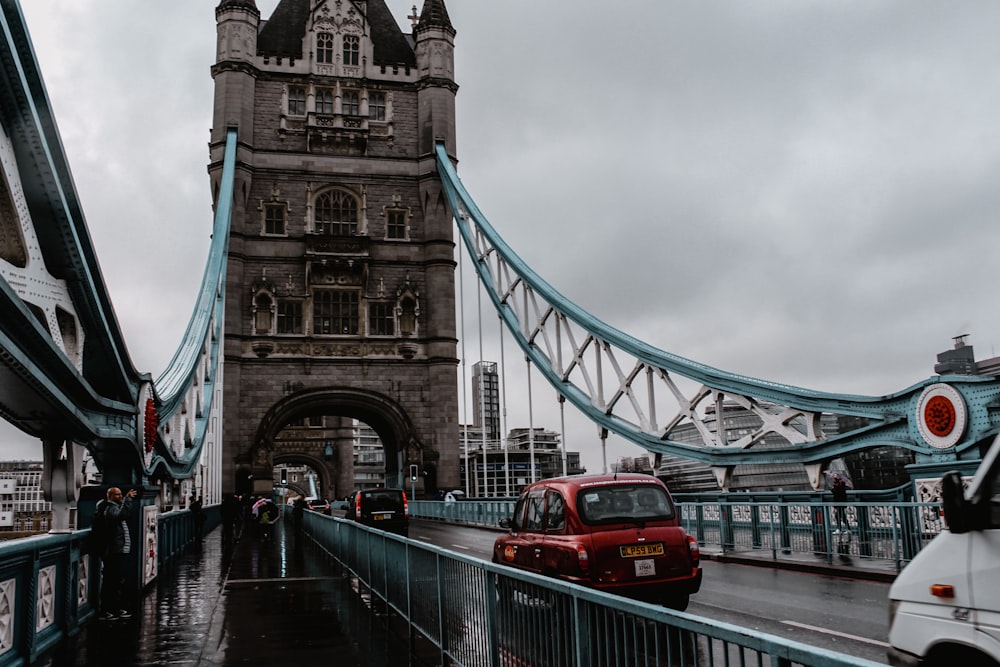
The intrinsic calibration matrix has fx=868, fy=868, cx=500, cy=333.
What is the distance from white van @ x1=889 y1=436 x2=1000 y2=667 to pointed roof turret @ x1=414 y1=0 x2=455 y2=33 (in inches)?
1769

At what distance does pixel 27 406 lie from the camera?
8836 millimetres

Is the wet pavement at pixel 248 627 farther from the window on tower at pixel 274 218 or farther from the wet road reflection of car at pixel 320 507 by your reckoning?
the window on tower at pixel 274 218

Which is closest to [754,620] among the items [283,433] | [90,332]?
[90,332]

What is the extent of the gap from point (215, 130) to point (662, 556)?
38.9m

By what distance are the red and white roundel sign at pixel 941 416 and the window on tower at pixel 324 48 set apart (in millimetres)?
37178

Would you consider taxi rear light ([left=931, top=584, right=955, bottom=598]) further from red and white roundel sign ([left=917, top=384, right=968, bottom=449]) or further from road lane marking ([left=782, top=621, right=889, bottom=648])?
red and white roundel sign ([left=917, top=384, right=968, bottom=449])

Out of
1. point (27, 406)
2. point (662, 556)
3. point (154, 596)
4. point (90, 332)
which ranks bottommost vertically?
point (154, 596)

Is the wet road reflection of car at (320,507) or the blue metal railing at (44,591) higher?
the blue metal railing at (44,591)

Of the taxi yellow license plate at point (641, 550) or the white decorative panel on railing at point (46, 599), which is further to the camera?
the taxi yellow license plate at point (641, 550)

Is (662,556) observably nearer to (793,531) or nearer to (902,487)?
(793,531)

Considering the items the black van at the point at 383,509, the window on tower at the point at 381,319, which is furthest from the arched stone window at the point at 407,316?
the black van at the point at 383,509

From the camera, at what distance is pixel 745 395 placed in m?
20.6

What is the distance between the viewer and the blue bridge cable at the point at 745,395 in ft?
47.9

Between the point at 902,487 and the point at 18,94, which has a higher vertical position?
the point at 18,94
